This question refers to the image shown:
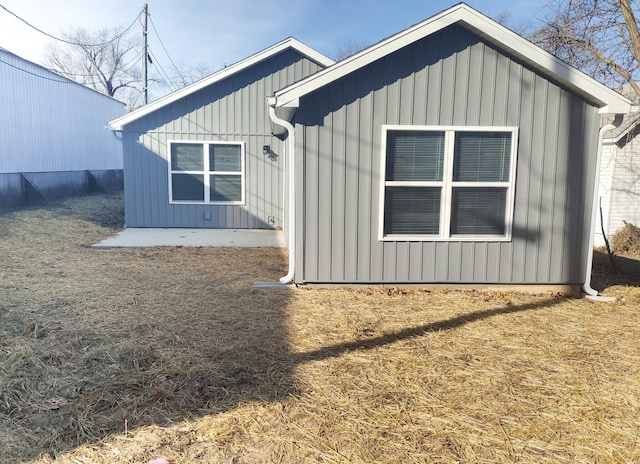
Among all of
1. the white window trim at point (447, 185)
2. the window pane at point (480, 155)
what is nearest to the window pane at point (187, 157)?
the white window trim at point (447, 185)

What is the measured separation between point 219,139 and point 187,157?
877mm

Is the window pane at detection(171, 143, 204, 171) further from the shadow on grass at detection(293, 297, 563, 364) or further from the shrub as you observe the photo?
the shrub

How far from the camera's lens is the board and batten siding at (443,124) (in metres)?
5.71

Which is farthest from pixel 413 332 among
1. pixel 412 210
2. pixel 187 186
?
pixel 187 186

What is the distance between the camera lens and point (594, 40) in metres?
8.16

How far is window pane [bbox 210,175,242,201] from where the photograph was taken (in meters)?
11.2

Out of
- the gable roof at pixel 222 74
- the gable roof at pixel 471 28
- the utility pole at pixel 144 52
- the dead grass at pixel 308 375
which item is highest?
the utility pole at pixel 144 52

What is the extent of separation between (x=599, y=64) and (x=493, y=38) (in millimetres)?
4181

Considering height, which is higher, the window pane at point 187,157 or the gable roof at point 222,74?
the gable roof at point 222,74

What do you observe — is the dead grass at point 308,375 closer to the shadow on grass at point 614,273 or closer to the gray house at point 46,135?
the shadow on grass at point 614,273

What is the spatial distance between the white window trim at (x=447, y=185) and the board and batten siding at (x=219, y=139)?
5.68 meters

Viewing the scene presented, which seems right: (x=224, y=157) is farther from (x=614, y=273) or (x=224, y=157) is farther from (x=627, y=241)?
(x=627, y=241)

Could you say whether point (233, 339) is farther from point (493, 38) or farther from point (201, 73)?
point (201, 73)

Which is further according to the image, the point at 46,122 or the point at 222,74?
the point at 46,122
